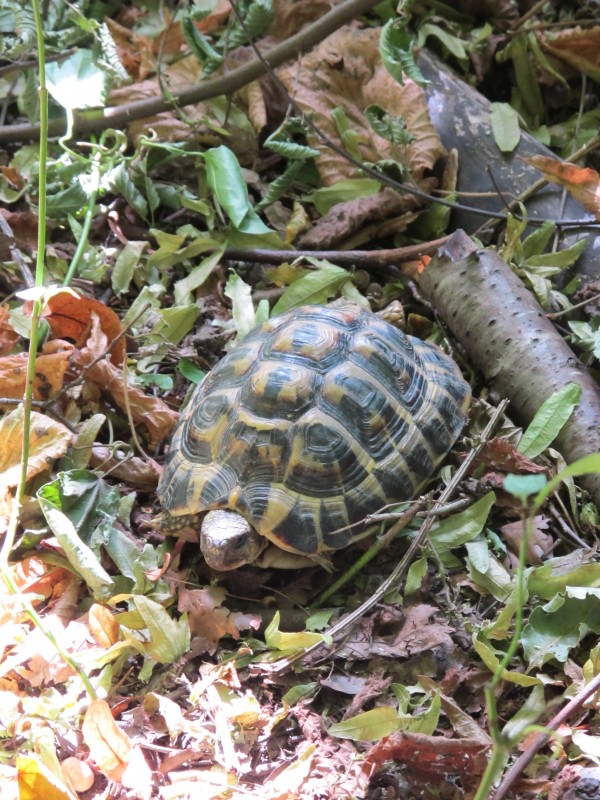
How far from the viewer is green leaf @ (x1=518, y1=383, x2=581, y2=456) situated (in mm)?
2127

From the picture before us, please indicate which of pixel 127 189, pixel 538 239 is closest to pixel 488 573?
pixel 538 239

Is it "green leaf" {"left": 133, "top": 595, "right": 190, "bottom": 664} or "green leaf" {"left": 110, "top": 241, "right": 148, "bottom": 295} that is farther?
"green leaf" {"left": 110, "top": 241, "right": 148, "bottom": 295}

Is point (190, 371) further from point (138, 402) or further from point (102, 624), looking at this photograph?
point (102, 624)

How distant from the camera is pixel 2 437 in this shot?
194 centimetres

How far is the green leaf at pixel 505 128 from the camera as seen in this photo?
2777mm

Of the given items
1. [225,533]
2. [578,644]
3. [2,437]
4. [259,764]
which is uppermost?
[2,437]

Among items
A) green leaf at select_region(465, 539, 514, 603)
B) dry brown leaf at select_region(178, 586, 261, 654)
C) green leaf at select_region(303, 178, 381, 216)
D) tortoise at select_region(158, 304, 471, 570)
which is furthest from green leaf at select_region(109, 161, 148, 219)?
green leaf at select_region(465, 539, 514, 603)

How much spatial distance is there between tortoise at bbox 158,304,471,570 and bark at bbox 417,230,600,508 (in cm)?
29

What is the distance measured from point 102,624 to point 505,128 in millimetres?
2295

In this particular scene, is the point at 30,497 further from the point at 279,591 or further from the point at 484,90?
the point at 484,90

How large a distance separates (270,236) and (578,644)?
5.80 ft

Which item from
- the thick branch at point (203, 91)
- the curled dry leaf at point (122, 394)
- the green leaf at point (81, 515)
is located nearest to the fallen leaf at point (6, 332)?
the curled dry leaf at point (122, 394)

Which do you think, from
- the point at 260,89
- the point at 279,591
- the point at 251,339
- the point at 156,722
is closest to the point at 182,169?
the point at 260,89

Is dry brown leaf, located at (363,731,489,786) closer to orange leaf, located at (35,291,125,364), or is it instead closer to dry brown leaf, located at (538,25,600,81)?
orange leaf, located at (35,291,125,364)
